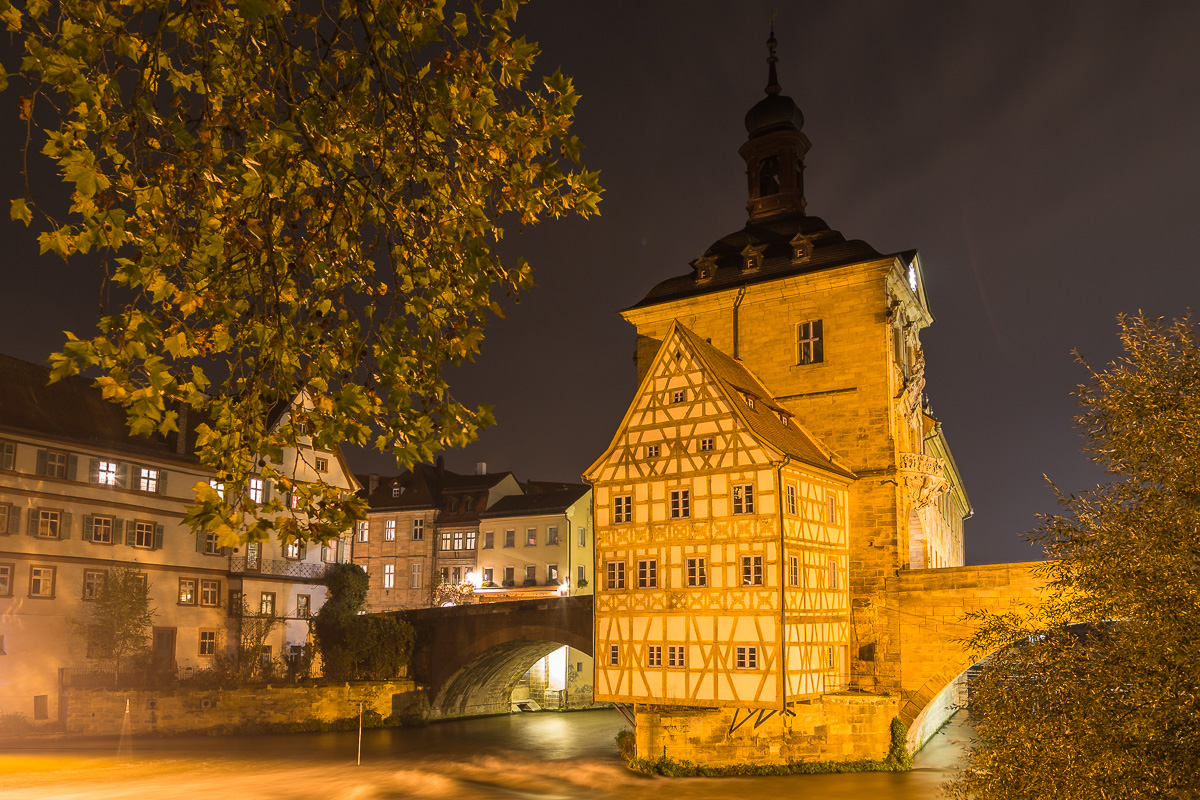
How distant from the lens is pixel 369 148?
582 centimetres

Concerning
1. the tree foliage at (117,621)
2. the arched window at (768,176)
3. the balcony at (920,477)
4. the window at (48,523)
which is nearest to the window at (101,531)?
the window at (48,523)

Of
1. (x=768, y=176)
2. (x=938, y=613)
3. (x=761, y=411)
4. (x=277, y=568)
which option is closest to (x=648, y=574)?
(x=761, y=411)

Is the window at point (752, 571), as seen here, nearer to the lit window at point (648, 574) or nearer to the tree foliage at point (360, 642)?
the lit window at point (648, 574)

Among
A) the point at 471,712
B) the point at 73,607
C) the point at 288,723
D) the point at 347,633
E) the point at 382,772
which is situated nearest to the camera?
the point at 382,772

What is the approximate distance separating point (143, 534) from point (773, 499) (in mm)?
24303

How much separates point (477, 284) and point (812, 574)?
822 inches

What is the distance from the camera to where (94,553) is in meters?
33.8

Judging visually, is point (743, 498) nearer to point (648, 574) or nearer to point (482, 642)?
point (648, 574)

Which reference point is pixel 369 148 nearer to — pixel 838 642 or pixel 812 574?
pixel 812 574

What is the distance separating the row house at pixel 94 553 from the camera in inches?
1231

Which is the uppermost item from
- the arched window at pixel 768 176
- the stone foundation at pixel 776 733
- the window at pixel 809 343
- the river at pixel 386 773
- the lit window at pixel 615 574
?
the arched window at pixel 768 176

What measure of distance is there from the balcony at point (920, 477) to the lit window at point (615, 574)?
27.5 feet

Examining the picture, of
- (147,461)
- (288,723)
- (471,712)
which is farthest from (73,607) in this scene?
(471,712)

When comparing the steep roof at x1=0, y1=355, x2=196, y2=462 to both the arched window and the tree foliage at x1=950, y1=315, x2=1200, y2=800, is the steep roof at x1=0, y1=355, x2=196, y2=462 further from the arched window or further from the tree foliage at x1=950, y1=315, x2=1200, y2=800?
the tree foliage at x1=950, y1=315, x2=1200, y2=800
